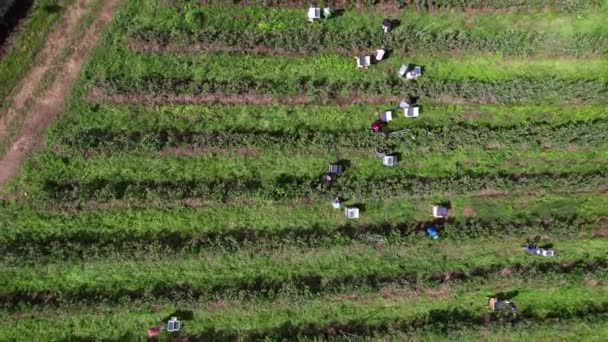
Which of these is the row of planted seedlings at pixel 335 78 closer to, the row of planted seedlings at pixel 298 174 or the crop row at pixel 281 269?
the row of planted seedlings at pixel 298 174

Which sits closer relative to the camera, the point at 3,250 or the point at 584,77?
the point at 3,250

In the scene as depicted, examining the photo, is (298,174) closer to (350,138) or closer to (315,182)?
(315,182)

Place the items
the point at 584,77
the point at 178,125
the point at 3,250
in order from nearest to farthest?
the point at 3,250, the point at 178,125, the point at 584,77

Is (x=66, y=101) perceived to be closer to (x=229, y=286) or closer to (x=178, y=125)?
(x=178, y=125)

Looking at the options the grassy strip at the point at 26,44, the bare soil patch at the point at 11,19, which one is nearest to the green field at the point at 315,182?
the grassy strip at the point at 26,44

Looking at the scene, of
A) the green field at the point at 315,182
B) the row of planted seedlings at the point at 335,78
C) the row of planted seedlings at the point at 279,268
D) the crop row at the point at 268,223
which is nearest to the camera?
the row of planted seedlings at the point at 279,268

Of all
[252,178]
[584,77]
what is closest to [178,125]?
[252,178]

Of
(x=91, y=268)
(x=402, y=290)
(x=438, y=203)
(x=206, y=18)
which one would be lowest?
(x=402, y=290)
